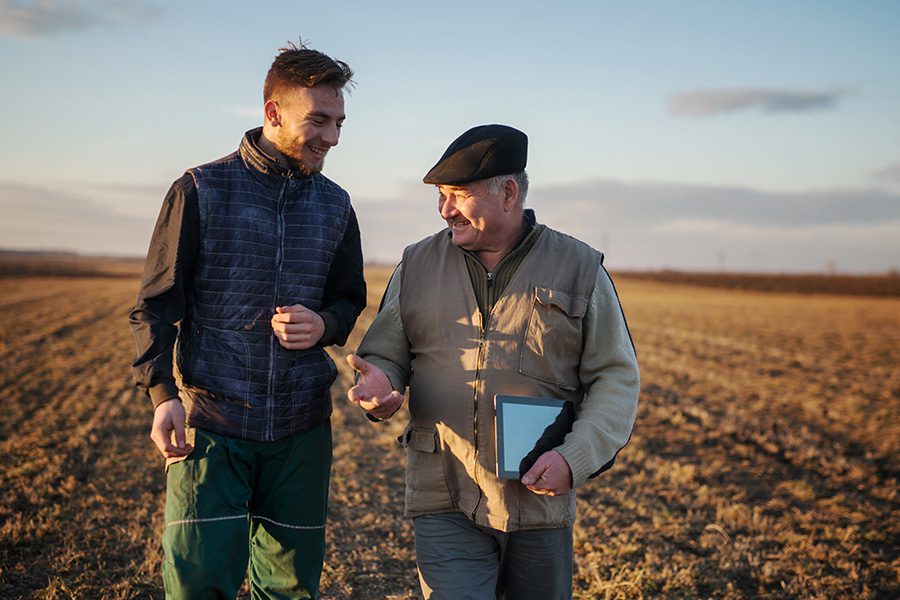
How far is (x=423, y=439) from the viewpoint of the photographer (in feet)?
10.3

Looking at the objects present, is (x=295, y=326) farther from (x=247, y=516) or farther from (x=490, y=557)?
(x=490, y=557)

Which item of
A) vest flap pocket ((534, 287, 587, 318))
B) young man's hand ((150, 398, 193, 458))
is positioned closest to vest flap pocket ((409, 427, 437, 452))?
vest flap pocket ((534, 287, 587, 318))

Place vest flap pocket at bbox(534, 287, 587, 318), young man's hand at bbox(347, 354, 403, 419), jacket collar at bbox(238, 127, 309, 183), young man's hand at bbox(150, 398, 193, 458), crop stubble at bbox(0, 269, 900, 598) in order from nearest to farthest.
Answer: young man's hand at bbox(150, 398, 193, 458), young man's hand at bbox(347, 354, 403, 419), vest flap pocket at bbox(534, 287, 587, 318), jacket collar at bbox(238, 127, 309, 183), crop stubble at bbox(0, 269, 900, 598)

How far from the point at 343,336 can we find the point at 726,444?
7.35 metres

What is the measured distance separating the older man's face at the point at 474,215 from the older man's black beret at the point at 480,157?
0.06 metres

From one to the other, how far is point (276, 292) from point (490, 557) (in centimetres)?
140

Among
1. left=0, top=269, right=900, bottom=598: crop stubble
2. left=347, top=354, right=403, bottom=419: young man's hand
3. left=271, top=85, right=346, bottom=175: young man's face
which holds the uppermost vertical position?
left=271, top=85, right=346, bottom=175: young man's face

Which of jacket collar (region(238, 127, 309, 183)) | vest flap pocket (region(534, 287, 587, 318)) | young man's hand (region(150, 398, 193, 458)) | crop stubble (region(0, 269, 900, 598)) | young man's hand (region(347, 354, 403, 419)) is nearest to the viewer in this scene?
young man's hand (region(150, 398, 193, 458))

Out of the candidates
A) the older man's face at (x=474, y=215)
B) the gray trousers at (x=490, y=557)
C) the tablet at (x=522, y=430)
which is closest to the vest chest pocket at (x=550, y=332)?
the tablet at (x=522, y=430)

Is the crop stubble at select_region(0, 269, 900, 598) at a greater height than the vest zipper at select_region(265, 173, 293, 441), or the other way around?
the vest zipper at select_region(265, 173, 293, 441)

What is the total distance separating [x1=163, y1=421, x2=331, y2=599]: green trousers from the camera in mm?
2852

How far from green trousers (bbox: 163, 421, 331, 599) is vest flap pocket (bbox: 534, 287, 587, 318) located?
1.14 m

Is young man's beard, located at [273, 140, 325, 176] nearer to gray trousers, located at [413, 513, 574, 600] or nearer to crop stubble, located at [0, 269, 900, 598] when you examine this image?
gray trousers, located at [413, 513, 574, 600]

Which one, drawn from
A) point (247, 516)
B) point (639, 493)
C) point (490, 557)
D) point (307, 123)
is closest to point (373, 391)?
point (247, 516)
